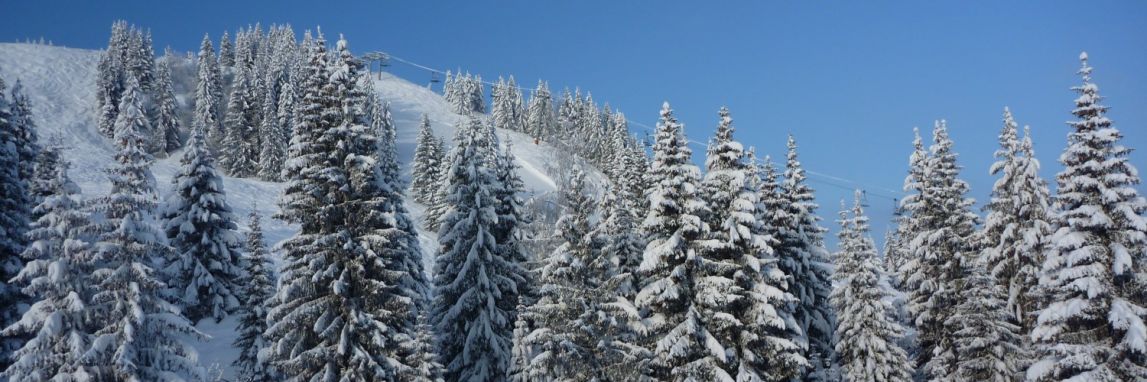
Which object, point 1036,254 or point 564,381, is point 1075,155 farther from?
point 564,381

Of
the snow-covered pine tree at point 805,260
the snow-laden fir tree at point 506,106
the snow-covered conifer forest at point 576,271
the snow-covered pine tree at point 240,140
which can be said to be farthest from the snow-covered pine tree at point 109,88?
the snow-covered pine tree at point 805,260

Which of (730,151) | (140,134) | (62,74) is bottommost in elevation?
(140,134)

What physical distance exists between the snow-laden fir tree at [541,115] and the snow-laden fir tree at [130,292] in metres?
120

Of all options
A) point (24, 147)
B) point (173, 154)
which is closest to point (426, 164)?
point (173, 154)

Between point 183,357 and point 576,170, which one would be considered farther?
point 576,170

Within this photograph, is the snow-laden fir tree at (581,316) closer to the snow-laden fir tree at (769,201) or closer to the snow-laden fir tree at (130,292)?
the snow-laden fir tree at (769,201)

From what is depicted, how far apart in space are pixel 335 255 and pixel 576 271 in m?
8.04

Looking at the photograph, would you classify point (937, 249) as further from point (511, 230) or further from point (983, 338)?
point (511, 230)

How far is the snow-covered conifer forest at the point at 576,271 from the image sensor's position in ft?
63.2

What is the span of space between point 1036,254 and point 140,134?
109ft

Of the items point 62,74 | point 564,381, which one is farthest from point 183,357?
point 62,74

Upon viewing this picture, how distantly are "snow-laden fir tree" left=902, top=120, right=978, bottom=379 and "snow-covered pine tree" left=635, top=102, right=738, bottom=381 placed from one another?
10.6m

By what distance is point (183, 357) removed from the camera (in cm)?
1978

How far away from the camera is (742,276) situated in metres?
24.5
